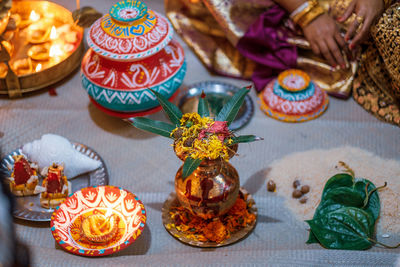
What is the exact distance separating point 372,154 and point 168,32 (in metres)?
0.88

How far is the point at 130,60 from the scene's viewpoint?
1.76m

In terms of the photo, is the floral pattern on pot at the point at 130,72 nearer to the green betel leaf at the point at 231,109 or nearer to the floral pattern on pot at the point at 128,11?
the floral pattern on pot at the point at 128,11

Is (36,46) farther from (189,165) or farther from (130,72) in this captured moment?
(189,165)

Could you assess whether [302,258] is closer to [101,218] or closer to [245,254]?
[245,254]

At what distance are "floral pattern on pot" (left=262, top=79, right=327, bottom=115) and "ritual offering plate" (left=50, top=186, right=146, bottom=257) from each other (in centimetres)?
79

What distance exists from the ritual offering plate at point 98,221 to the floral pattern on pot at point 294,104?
79cm

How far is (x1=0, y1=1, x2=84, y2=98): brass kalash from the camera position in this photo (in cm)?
205

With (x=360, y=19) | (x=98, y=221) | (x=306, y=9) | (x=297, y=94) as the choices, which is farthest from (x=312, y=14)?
(x=98, y=221)

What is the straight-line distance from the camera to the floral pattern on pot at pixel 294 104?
1.98 meters

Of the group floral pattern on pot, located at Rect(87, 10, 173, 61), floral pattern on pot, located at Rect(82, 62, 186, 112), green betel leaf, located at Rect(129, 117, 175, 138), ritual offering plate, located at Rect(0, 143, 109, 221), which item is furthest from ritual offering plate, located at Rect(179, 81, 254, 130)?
green betel leaf, located at Rect(129, 117, 175, 138)

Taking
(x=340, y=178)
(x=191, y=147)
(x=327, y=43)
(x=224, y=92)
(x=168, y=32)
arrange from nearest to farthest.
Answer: (x=191, y=147)
(x=340, y=178)
(x=168, y=32)
(x=327, y=43)
(x=224, y=92)

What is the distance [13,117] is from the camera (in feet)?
6.57

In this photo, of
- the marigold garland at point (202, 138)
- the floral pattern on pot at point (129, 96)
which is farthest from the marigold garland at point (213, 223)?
the floral pattern on pot at point (129, 96)

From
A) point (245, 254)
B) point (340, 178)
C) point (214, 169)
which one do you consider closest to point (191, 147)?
point (214, 169)
